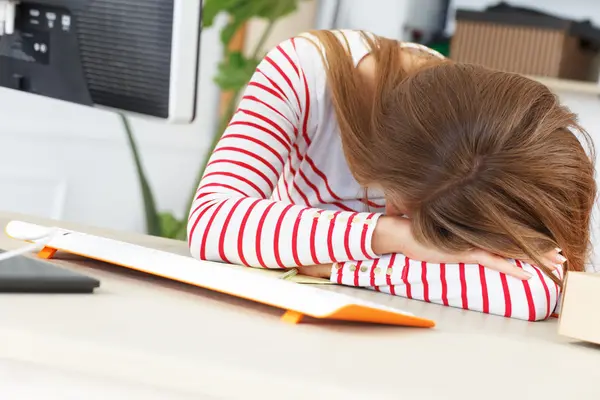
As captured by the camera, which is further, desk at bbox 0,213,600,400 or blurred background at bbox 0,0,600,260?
blurred background at bbox 0,0,600,260

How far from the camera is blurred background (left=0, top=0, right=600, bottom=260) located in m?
2.31

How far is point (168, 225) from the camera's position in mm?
2350

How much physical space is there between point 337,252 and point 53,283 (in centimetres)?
37

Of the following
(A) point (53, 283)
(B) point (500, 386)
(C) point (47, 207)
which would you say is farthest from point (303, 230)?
(C) point (47, 207)

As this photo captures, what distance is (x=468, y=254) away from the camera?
85 cm

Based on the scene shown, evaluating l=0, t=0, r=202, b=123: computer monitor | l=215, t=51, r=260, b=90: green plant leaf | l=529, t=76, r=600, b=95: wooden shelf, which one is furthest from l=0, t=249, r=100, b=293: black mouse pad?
l=529, t=76, r=600, b=95: wooden shelf

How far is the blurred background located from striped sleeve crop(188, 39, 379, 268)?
1109 millimetres

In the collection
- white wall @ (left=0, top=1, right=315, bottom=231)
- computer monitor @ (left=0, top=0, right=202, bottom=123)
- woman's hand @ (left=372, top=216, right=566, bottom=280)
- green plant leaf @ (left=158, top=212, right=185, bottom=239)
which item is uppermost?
computer monitor @ (left=0, top=0, right=202, bottom=123)

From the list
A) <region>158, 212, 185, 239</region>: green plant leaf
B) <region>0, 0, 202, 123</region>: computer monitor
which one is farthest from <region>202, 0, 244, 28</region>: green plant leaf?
<region>0, 0, 202, 123</region>: computer monitor

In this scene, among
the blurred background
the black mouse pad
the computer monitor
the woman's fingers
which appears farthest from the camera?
the blurred background

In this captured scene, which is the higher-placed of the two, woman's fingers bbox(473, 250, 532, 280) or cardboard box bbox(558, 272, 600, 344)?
cardboard box bbox(558, 272, 600, 344)

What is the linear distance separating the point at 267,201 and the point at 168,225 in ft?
4.72

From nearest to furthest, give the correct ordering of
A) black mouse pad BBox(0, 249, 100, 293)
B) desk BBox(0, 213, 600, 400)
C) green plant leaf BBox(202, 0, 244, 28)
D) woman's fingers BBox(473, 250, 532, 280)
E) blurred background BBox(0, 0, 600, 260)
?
desk BBox(0, 213, 600, 400), black mouse pad BBox(0, 249, 100, 293), woman's fingers BBox(473, 250, 532, 280), green plant leaf BBox(202, 0, 244, 28), blurred background BBox(0, 0, 600, 260)

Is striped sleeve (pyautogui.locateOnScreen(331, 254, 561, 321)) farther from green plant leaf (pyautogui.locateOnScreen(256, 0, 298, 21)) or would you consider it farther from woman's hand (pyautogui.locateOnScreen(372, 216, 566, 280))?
green plant leaf (pyautogui.locateOnScreen(256, 0, 298, 21))
